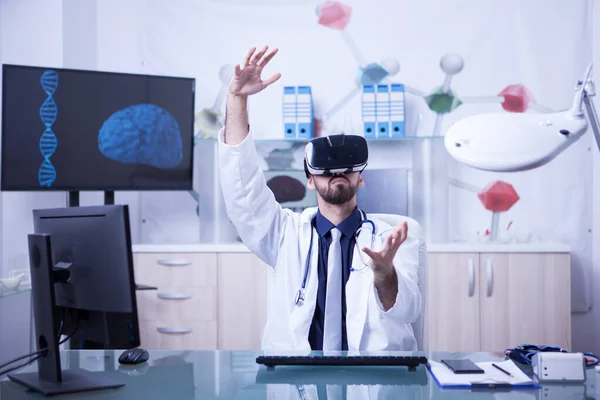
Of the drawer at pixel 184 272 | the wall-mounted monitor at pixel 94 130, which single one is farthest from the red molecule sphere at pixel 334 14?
the drawer at pixel 184 272

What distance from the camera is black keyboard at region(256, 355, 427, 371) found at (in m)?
1.41

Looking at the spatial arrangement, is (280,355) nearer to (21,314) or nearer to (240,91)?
(240,91)

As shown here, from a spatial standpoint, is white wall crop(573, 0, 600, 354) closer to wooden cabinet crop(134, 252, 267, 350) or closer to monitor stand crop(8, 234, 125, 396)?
wooden cabinet crop(134, 252, 267, 350)

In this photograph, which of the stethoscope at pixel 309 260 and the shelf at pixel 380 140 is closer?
the stethoscope at pixel 309 260

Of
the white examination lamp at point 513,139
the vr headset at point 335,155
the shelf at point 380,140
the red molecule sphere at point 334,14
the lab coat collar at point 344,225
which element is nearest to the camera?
the white examination lamp at point 513,139

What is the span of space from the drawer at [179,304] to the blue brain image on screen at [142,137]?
757mm

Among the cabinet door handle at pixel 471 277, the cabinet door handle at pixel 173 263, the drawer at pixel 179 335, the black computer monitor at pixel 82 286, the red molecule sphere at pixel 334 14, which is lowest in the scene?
the drawer at pixel 179 335

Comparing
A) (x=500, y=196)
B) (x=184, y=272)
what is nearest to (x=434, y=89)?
(x=500, y=196)

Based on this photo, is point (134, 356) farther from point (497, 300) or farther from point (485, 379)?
point (497, 300)

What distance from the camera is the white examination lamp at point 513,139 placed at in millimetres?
1324

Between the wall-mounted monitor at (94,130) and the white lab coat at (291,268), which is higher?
the wall-mounted monitor at (94,130)

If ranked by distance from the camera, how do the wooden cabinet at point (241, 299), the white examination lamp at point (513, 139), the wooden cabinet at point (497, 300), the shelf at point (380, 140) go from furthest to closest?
1. the shelf at point (380, 140)
2. the wooden cabinet at point (241, 299)
3. the wooden cabinet at point (497, 300)
4. the white examination lamp at point (513, 139)

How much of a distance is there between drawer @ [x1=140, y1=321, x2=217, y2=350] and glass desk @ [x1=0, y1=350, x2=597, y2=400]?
6.42 ft

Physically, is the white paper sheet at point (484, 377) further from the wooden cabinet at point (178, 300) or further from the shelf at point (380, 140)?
the shelf at point (380, 140)
